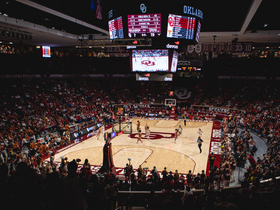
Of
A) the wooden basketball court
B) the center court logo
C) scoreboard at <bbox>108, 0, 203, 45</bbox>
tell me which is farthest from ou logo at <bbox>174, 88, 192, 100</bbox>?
scoreboard at <bbox>108, 0, 203, 45</bbox>

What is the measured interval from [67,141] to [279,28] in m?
27.9

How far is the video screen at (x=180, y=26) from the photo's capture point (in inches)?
774

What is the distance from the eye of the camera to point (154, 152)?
19.6 metres

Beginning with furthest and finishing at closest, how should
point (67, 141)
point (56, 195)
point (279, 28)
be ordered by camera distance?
point (279, 28)
point (67, 141)
point (56, 195)

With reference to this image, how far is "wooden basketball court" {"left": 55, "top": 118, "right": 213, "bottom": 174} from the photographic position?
661 inches

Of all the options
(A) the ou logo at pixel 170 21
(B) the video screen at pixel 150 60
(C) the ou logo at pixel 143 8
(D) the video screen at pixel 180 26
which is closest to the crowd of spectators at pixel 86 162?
(B) the video screen at pixel 150 60

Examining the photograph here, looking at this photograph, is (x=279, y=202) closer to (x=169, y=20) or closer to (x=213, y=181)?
(x=213, y=181)

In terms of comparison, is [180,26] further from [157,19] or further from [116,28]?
[116,28]

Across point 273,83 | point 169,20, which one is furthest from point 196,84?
point 169,20

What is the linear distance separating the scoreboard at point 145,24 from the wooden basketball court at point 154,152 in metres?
10.5

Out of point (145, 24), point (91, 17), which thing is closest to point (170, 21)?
point (145, 24)

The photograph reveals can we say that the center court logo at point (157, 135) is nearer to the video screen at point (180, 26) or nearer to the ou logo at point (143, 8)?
the video screen at point (180, 26)

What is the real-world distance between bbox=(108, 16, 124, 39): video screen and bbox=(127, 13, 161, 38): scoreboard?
861mm

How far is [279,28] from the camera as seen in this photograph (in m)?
27.4
